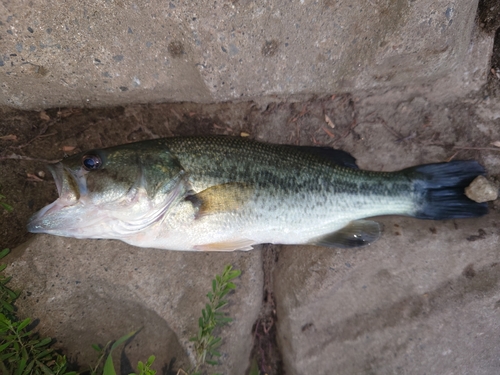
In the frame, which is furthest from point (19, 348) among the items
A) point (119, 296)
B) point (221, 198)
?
point (221, 198)

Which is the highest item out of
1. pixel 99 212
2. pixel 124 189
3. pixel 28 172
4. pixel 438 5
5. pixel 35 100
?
pixel 438 5

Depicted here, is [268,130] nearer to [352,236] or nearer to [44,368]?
[352,236]

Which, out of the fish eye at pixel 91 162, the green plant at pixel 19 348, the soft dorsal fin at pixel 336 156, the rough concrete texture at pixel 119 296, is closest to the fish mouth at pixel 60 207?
the fish eye at pixel 91 162

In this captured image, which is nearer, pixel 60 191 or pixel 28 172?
pixel 60 191

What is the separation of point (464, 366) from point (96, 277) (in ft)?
10.7

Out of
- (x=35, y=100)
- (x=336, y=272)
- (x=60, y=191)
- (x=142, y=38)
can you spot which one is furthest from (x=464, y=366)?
(x=35, y=100)

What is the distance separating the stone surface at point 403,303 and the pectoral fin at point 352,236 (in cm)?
14

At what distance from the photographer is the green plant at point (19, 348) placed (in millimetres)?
2100

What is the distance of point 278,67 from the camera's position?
2531mm

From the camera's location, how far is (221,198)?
91.0 inches

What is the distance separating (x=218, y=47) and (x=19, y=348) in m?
2.67

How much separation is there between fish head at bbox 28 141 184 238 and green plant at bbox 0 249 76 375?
0.69 m

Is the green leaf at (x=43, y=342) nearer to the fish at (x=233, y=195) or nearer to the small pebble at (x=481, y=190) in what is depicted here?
the fish at (x=233, y=195)

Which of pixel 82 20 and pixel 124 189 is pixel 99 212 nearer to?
pixel 124 189
